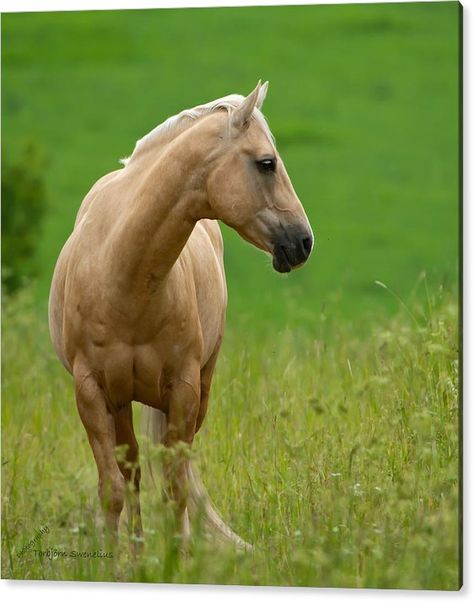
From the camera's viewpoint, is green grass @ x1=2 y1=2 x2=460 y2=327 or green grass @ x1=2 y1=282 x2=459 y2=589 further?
green grass @ x1=2 y1=2 x2=460 y2=327

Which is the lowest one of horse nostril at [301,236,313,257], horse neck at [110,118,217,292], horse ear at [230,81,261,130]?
horse nostril at [301,236,313,257]

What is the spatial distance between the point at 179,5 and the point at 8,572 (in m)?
2.16

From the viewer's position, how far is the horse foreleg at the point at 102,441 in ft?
15.9

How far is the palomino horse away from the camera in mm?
4555

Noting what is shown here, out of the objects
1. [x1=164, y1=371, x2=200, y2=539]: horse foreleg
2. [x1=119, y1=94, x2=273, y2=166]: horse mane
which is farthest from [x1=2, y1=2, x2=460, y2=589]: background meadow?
[x1=119, y1=94, x2=273, y2=166]: horse mane

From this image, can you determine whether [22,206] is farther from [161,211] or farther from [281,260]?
[281,260]

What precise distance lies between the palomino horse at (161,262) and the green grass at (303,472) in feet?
0.64

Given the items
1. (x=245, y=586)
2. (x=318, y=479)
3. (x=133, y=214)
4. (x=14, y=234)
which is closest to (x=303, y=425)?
(x=318, y=479)

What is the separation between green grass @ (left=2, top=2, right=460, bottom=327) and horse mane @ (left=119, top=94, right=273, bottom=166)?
2.05ft

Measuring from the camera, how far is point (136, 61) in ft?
18.7

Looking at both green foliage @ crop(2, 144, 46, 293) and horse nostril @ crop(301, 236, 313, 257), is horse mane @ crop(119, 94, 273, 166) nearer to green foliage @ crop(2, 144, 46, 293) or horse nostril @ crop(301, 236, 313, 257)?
horse nostril @ crop(301, 236, 313, 257)

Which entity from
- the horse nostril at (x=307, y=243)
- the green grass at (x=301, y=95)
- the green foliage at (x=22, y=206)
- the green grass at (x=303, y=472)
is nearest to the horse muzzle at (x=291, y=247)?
the horse nostril at (x=307, y=243)

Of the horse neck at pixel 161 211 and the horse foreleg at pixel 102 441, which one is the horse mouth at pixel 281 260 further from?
the horse foreleg at pixel 102 441

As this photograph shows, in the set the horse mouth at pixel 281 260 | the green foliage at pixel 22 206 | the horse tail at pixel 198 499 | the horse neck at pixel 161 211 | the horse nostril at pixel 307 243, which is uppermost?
the green foliage at pixel 22 206
